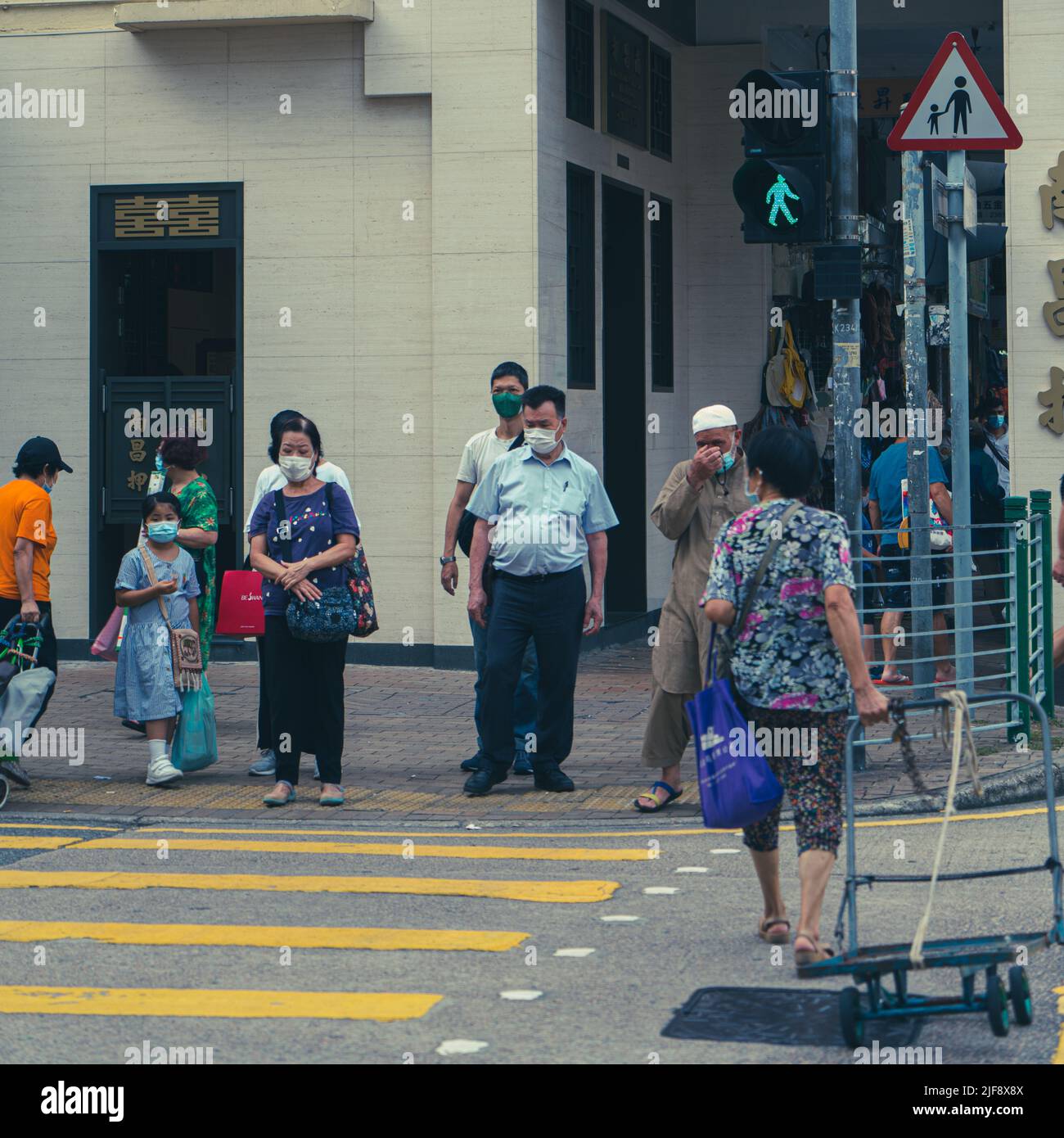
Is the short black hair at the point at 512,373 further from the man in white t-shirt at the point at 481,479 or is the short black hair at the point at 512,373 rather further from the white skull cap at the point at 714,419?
the white skull cap at the point at 714,419

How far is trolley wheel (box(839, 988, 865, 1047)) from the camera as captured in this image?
17.4 feet

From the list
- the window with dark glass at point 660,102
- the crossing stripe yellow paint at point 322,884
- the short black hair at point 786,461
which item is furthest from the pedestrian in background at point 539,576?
the window with dark glass at point 660,102

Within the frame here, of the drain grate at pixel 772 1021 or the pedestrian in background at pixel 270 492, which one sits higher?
the pedestrian in background at pixel 270 492

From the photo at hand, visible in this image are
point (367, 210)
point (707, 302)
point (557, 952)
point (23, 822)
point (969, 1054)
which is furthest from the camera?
point (707, 302)

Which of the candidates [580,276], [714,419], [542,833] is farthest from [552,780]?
[580,276]

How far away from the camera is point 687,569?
8.80 metres

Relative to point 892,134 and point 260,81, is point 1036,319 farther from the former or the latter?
point 260,81

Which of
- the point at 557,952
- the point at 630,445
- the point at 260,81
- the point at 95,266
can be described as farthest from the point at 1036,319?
the point at 557,952

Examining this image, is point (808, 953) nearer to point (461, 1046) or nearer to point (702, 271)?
point (461, 1046)

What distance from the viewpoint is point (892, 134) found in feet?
31.3

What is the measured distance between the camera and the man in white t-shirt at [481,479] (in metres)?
10.2

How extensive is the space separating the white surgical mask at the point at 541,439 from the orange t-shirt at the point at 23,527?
242 cm

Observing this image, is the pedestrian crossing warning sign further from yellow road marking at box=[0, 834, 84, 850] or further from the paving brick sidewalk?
yellow road marking at box=[0, 834, 84, 850]

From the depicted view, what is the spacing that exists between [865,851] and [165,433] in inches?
317
